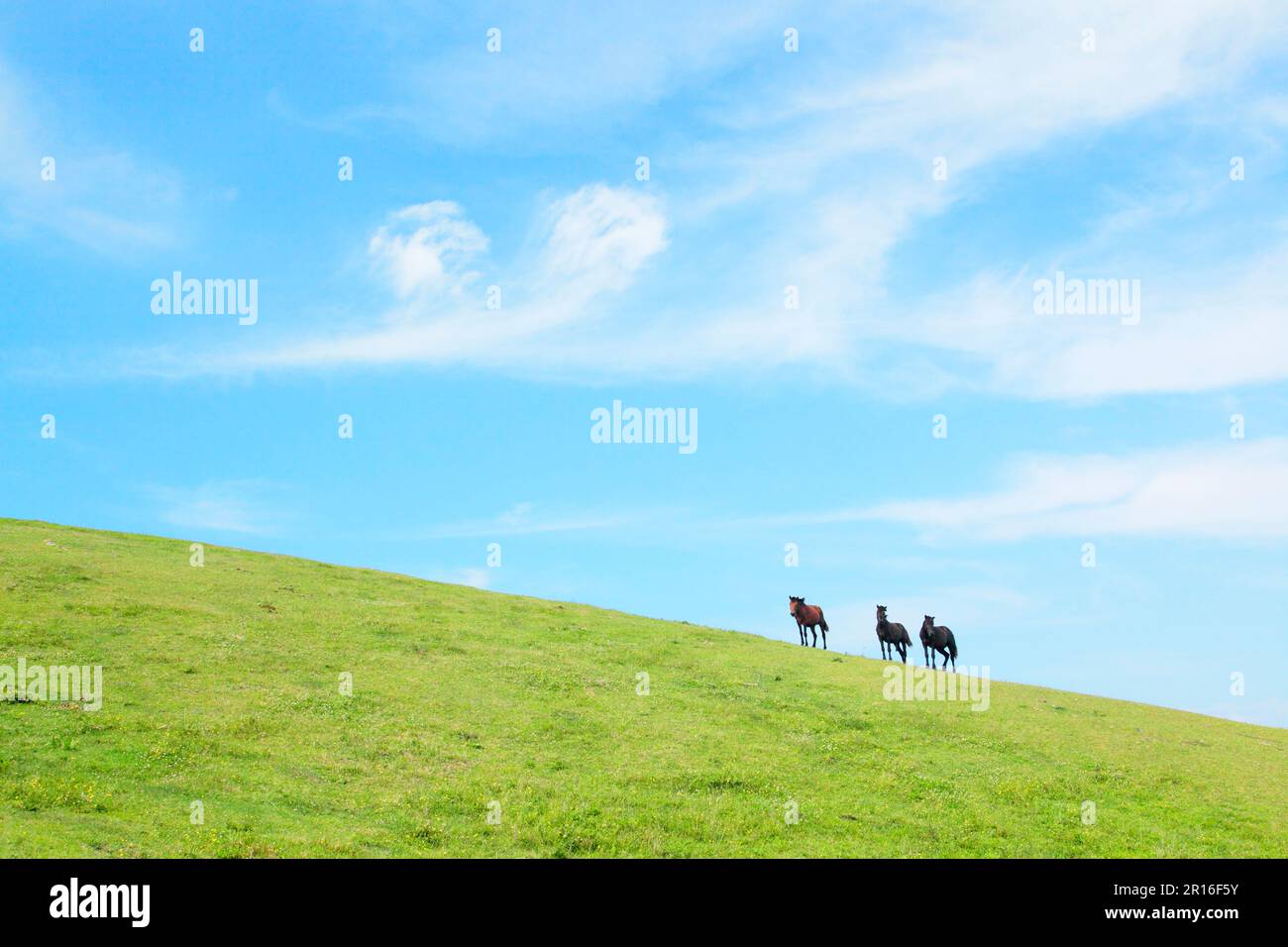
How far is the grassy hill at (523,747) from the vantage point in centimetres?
2492

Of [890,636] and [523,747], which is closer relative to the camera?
[523,747]

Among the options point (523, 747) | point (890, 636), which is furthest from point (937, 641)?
point (523, 747)

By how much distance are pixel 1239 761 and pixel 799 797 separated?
757 inches

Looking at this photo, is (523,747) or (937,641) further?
(937,641)

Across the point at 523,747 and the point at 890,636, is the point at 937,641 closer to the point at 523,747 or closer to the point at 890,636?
the point at 890,636

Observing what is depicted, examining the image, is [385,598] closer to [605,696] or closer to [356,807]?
[605,696]

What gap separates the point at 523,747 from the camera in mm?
30922

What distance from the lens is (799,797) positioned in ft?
95.7

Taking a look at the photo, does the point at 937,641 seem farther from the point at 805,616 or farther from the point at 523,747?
the point at 523,747

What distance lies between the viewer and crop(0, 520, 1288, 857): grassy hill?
2492 cm

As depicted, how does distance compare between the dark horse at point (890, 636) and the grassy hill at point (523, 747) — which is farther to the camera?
the dark horse at point (890, 636)

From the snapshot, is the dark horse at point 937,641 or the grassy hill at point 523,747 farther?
the dark horse at point 937,641

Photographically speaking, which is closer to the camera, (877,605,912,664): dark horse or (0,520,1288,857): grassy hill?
(0,520,1288,857): grassy hill
